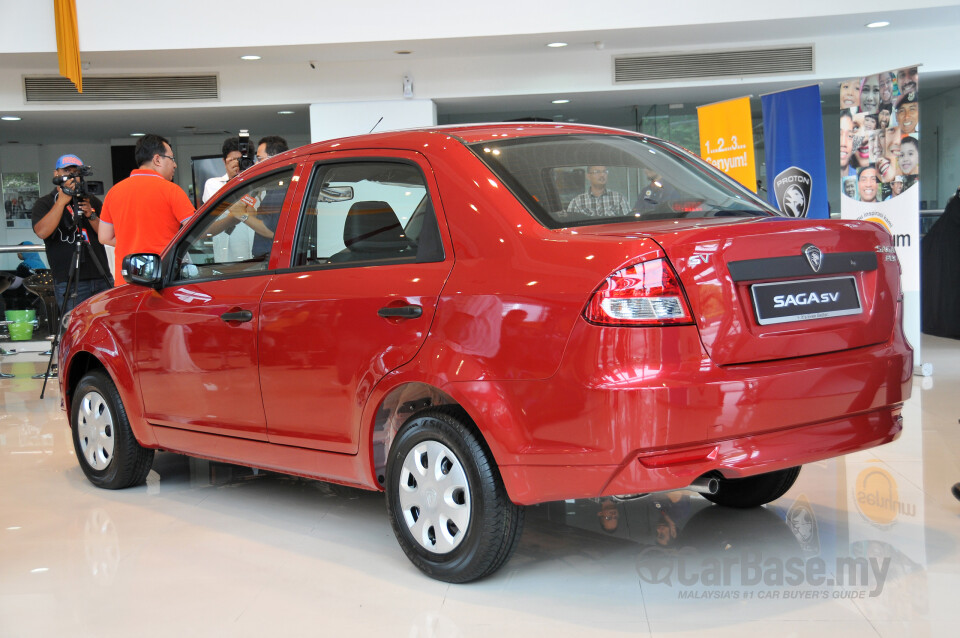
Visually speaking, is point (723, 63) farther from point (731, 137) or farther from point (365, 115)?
point (365, 115)

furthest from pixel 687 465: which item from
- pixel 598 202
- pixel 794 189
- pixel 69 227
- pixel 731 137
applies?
pixel 731 137

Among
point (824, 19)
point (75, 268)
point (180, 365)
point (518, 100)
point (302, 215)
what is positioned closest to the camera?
point (302, 215)

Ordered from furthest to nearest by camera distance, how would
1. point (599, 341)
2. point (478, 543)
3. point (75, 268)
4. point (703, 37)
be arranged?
point (703, 37)
point (75, 268)
point (478, 543)
point (599, 341)

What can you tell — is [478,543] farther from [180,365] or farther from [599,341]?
[180,365]

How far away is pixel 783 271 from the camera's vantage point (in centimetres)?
233

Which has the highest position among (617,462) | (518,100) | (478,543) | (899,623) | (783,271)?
(518,100)

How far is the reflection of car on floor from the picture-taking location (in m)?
2.22

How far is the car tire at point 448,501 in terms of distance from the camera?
2.50 meters

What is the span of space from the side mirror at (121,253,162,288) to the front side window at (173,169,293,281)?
74mm

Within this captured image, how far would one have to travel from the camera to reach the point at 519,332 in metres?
2.36

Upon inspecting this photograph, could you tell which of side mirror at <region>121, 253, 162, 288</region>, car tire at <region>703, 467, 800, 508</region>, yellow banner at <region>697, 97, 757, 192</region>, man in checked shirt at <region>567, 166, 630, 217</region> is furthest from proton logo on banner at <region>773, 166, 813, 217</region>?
side mirror at <region>121, 253, 162, 288</region>

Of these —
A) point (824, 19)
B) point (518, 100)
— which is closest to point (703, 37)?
point (824, 19)

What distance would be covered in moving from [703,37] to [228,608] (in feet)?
27.2

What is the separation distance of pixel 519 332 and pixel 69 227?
547 centimetres
